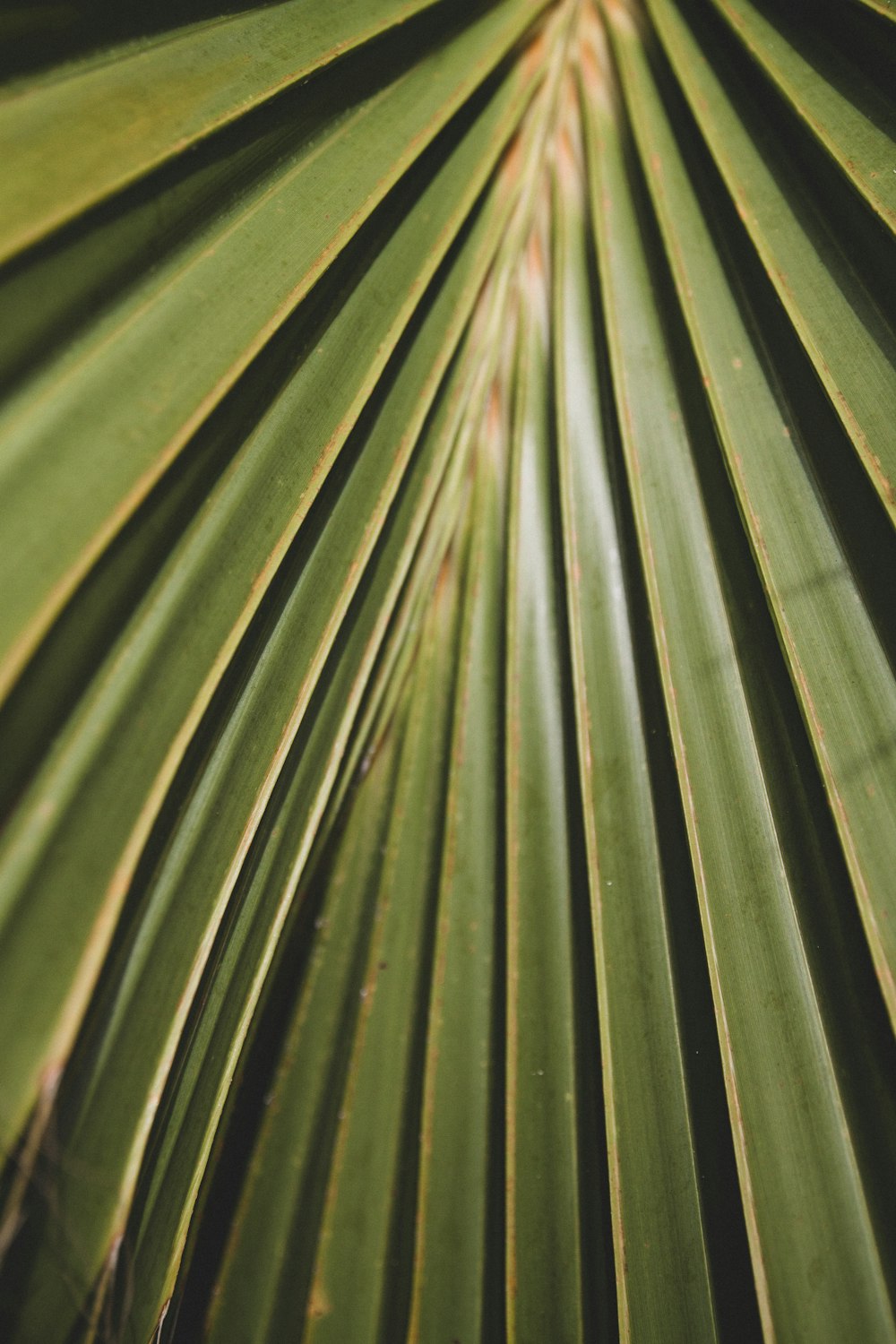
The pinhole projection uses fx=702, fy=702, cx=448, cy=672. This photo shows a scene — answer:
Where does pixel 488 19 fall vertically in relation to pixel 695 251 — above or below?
above

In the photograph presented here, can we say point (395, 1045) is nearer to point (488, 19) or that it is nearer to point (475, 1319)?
point (475, 1319)

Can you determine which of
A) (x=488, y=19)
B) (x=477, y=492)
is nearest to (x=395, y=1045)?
(x=477, y=492)

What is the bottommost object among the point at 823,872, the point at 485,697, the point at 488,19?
the point at 823,872

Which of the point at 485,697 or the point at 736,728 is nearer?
the point at 736,728

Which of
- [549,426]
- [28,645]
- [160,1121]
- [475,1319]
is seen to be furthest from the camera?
[549,426]

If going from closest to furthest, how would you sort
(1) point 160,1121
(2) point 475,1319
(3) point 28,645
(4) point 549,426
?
(3) point 28,645, (1) point 160,1121, (2) point 475,1319, (4) point 549,426

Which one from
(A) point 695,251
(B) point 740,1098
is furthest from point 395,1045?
(A) point 695,251

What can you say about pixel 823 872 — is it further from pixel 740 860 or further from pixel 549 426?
pixel 549 426
